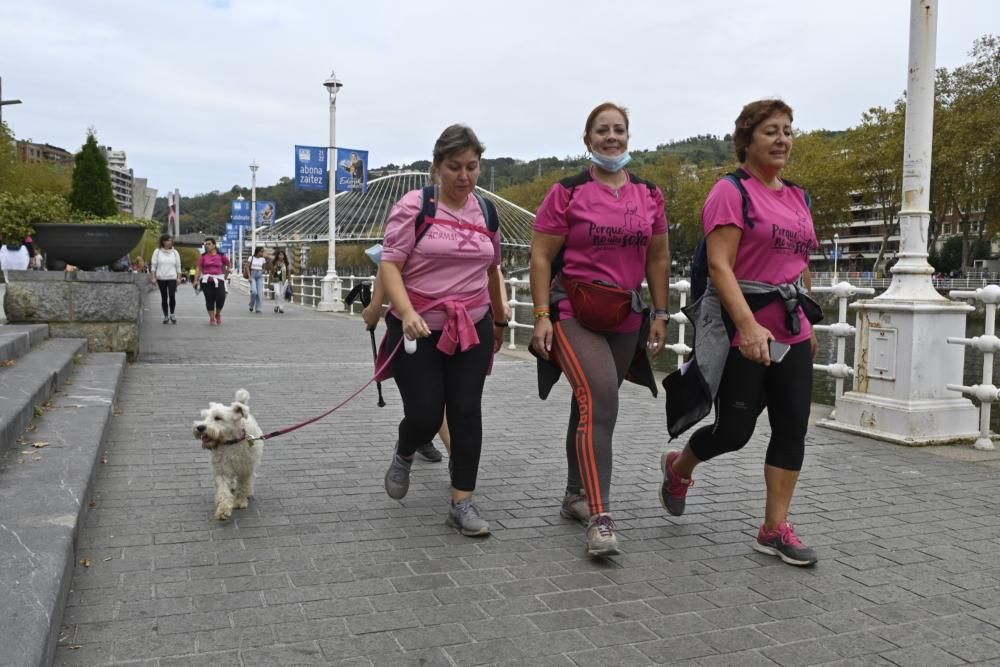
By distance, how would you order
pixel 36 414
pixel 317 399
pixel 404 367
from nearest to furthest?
pixel 404 367, pixel 36 414, pixel 317 399

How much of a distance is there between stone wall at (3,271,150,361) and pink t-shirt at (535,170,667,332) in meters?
7.25

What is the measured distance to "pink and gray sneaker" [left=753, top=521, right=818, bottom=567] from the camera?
3639mm

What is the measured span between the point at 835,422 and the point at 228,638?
5.01 m

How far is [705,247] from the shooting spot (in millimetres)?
3711

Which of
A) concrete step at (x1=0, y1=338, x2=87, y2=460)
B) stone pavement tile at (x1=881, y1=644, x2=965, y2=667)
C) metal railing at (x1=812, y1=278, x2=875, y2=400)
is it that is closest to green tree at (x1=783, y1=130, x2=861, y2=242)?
metal railing at (x1=812, y1=278, x2=875, y2=400)

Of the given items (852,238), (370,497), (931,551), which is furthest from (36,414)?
(852,238)

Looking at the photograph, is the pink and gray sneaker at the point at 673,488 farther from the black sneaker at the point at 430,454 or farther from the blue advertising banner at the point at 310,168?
the blue advertising banner at the point at 310,168

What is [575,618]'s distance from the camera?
3.08 m

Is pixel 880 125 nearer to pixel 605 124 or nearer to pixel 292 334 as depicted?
pixel 292 334

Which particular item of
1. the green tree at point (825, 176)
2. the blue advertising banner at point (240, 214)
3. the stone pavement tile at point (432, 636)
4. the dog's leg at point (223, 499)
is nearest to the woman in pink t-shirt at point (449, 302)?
the dog's leg at point (223, 499)

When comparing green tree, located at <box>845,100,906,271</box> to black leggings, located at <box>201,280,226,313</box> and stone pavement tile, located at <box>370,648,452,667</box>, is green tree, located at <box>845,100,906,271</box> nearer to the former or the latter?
black leggings, located at <box>201,280,226,313</box>

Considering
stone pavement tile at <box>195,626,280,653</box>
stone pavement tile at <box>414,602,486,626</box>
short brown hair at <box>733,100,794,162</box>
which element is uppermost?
short brown hair at <box>733,100,794,162</box>

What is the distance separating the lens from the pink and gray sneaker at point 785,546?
3.64 m

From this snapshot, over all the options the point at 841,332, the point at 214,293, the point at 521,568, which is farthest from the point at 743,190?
the point at 214,293
